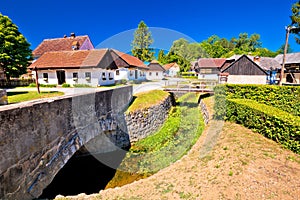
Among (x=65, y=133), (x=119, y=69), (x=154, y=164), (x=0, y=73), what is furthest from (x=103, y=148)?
(x=0, y=73)

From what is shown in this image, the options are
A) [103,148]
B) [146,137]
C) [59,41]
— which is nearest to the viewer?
[103,148]

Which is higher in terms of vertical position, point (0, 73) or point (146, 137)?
point (0, 73)

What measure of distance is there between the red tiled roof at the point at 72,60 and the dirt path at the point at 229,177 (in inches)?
608

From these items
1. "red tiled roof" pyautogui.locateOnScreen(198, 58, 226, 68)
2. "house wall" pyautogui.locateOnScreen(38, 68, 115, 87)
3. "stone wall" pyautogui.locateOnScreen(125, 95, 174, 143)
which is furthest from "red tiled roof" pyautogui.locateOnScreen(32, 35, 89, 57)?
"red tiled roof" pyautogui.locateOnScreen(198, 58, 226, 68)

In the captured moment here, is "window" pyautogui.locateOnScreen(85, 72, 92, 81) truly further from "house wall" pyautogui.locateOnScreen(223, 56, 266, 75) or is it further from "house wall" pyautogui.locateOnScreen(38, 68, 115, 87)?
"house wall" pyautogui.locateOnScreen(223, 56, 266, 75)

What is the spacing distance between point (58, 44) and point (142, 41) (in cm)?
2322

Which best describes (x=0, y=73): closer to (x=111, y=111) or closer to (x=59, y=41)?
(x=59, y=41)

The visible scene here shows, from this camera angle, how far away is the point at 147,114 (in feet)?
38.9

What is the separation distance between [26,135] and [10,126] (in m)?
0.49

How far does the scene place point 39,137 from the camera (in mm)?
4223

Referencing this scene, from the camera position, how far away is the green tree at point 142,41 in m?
44.9

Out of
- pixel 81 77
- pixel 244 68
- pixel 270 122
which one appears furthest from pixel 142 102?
pixel 244 68

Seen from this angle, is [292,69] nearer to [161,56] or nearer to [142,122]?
[142,122]

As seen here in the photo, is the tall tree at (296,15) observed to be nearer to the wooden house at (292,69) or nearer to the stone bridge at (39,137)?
the wooden house at (292,69)
